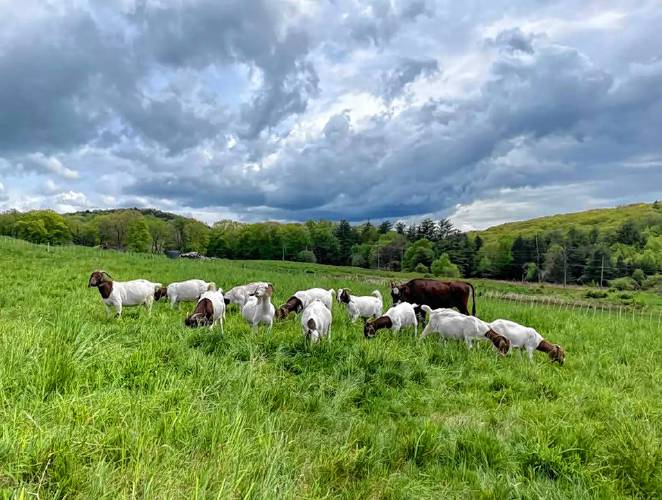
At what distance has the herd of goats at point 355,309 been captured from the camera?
9062 millimetres

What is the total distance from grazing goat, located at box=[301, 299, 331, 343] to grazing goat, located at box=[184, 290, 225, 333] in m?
2.03

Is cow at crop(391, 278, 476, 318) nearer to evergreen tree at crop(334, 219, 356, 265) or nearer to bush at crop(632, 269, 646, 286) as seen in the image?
bush at crop(632, 269, 646, 286)

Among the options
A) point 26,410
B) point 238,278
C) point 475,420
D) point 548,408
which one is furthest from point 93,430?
point 238,278

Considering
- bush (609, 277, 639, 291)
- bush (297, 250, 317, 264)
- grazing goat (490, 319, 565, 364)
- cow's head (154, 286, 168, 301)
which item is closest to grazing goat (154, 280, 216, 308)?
cow's head (154, 286, 168, 301)

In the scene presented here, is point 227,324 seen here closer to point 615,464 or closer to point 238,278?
point 615,464

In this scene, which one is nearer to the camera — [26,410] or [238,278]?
[26,410]

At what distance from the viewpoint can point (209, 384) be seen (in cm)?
478

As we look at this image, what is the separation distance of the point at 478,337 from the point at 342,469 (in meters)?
6.55

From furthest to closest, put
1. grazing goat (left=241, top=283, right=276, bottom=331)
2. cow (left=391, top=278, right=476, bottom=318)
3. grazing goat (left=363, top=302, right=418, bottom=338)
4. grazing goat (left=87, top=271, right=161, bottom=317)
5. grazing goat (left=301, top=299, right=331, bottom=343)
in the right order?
1. cow (left=391, top=278, right=476, bottom=318)
2. grazing goat (left=87, top=271, right=161, bottom=317)
3. grazing goat (left=363, top=302, right=418, bottom=338)
4. grazing goat (left=241, top=283, right=276, bottom=331)
5. grazing goat (left=301, top=299, right=331, bottom=343)

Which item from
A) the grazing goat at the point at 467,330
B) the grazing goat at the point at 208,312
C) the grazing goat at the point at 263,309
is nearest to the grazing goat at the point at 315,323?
the grazing goat at the point at 263,309

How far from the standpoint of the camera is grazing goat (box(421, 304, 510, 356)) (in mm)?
9000

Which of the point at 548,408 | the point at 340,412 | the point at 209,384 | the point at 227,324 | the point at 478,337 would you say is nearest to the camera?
the point at 209,384

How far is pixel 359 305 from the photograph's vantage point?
12805 mm

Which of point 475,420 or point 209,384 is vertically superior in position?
point 209,384
